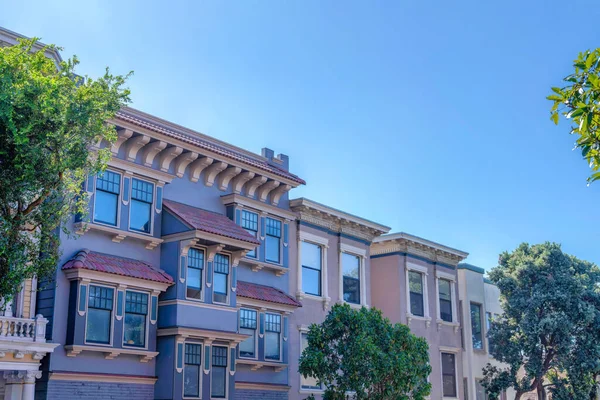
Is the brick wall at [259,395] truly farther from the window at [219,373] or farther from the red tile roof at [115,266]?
the red tile roof at [115,266]

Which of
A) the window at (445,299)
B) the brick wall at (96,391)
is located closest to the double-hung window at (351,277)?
the window at (445,299)

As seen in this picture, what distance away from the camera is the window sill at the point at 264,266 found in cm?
2761

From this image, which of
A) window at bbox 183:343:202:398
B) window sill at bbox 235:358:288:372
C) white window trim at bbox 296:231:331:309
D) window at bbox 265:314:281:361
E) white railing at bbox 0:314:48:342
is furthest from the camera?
white window trim at bbox 296:231:331:309

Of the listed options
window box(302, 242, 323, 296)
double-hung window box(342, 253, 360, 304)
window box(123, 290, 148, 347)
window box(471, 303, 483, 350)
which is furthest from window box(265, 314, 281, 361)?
window box(471, 303, 483, 350)

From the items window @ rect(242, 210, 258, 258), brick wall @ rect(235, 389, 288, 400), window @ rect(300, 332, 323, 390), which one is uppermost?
window @ rect(242, 210, 258, 258)

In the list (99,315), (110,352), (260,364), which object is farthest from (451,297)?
(99,315)

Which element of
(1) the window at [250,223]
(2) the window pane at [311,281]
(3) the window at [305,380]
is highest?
(1) the window at [250,223]

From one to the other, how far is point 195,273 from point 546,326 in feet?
60.6

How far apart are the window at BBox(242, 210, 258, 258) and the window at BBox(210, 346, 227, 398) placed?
411cm

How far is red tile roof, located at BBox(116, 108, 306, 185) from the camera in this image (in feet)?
79.4

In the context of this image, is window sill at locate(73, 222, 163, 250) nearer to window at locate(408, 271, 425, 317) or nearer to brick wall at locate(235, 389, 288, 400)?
brick wall at locate(235, 389, 288, 400)

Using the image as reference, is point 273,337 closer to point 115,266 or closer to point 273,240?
point 273,240

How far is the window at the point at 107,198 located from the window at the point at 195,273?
2.72 meters

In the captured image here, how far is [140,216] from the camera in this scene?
24.2 metres
